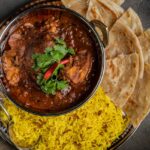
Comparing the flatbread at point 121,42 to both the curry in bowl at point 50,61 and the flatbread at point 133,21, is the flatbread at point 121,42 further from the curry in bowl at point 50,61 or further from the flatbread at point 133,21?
the curry in bowl at point 50,61

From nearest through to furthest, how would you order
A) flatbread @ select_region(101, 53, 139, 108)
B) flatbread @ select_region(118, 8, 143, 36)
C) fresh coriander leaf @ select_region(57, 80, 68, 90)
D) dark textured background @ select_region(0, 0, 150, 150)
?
fresh coriander leaf @ select_region(57, 80, 68, 90) < flatbread @ select_region(101, 53, 139, 108) < flatbread @ select_region(118, 8, 143, 36) < dark textured background @ select_region(0, 0, 150, 150)

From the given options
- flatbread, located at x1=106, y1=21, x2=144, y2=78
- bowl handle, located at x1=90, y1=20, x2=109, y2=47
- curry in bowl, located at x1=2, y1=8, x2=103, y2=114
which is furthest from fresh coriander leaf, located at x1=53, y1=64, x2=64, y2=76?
flatbread, located at x1=106, y1=21, x2=144, y2=78

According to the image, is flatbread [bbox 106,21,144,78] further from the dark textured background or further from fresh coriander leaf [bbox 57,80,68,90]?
fresh coriander leaf [bbox 57,80,68,90]

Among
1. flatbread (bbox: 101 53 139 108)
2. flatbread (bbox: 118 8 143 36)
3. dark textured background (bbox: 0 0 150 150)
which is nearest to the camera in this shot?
flatbread (bbox: 101 53 139 108)

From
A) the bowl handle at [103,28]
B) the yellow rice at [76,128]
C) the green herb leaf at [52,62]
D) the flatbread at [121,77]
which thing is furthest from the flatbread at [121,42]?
the green herb leaf at [52,62]

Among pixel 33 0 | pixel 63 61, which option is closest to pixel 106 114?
pixel 63 61

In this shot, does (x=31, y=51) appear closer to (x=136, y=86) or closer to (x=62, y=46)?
(x=62, y=46)
